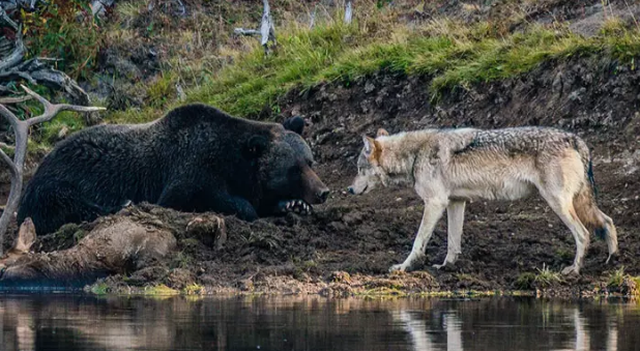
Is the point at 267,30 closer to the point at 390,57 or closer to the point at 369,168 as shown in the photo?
the point at 390,57

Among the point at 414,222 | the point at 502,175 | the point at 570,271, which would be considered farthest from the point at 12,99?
the point at 570,271

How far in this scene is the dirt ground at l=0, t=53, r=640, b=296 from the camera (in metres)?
13.4

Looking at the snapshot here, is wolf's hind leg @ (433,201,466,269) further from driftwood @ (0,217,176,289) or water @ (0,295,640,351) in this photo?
driftwood @ (0,217,176,289)

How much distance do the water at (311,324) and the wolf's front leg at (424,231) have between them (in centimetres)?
116

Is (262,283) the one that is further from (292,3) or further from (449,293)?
(292,3)

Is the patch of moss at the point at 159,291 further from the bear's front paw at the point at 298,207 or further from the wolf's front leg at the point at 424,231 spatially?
the bear's front paw at the point at 298,207

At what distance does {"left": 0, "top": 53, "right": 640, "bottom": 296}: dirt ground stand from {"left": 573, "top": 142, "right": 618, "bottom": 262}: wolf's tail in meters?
0.26

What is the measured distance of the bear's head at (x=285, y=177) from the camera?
15.8 metres

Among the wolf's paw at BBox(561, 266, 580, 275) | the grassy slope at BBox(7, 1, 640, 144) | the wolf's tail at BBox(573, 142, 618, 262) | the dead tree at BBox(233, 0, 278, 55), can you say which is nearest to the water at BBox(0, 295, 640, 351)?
the wolf's paw at BBox(561, 266, 580, 275)

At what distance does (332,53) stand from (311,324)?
12773 millimetres

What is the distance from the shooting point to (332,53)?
891 inches

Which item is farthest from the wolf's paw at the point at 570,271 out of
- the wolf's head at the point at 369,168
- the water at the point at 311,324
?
the wolf's head at the point at 369,168

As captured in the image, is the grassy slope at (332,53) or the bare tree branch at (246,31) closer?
the grassy slope at (332,53)

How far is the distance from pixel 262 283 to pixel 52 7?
13965 millimetres
